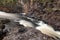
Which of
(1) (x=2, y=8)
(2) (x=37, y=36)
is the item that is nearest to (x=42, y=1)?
(1) (x=2, y=8)

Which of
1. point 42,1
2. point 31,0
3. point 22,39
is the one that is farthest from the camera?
point 31,0

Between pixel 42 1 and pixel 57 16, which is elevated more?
pixel 42 1

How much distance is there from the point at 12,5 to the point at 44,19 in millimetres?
6892

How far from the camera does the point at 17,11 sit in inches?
848

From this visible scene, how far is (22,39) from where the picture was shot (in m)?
9.62

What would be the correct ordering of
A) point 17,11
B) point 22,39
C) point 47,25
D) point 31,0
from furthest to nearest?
point 17,11
point 31,0
point 47,25
point 22,39

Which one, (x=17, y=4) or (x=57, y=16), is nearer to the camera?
(x=57, y=16)

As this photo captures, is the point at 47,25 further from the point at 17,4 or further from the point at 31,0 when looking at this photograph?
the point at 17,4

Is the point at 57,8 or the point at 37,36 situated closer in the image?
the point at 37,36

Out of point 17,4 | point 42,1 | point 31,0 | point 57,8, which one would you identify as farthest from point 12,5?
point 57,8

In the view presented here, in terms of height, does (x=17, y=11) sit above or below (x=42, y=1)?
below

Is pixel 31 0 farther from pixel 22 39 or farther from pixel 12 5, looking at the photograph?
pixel 22 39

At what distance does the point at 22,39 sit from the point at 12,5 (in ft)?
41.4

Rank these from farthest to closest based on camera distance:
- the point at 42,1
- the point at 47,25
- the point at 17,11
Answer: the point at 17,11
the point at 42,1
the point at 47,25
